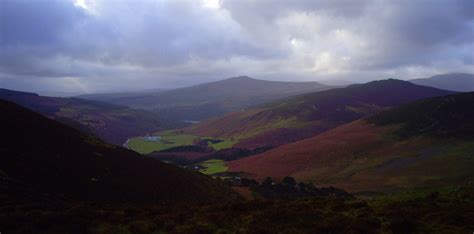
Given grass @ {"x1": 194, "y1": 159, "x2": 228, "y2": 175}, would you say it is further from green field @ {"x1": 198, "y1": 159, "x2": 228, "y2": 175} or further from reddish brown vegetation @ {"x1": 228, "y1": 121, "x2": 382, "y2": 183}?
reddish brown vegetation @ {"x1": 228, "y1": 121, "x2": 382, "y2": 183}

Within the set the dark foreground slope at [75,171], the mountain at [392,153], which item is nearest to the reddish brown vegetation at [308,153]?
the mountain at [392,153]

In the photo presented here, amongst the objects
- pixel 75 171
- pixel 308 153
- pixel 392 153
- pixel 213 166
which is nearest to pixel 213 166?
pixel 213 166

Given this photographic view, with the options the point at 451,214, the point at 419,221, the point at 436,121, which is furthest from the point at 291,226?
the point at 436,121

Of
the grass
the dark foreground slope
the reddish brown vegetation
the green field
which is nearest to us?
the dark foreground slope

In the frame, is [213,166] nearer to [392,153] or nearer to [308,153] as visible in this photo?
[308,153]

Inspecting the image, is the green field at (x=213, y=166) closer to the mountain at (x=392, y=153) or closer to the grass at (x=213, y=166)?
the grass at (x=213, y=166)

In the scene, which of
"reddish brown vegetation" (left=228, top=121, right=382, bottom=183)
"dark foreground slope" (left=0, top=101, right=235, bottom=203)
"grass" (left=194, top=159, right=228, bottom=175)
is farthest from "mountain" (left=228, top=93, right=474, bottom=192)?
"dark foreground slope" (left=0, top=101, right=235, bottom=203)

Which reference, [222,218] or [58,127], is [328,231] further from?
[58,127]
